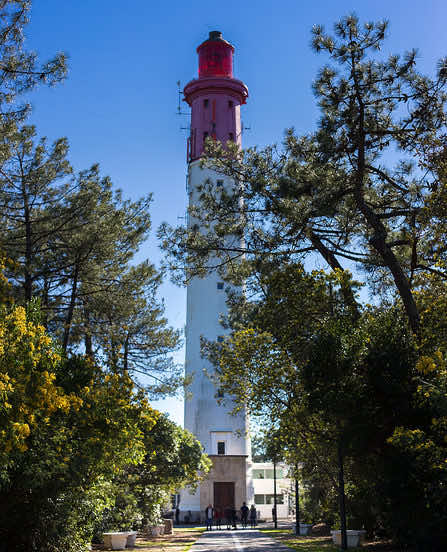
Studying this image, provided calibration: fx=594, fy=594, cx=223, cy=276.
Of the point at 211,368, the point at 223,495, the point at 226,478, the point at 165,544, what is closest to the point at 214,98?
the point at 211,368

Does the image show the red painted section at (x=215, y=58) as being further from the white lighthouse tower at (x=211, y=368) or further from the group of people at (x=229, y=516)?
the group of people at (x=229, y=516)

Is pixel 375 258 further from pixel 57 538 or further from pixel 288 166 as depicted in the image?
pixel 57 538

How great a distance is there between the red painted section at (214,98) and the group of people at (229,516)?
22393mm

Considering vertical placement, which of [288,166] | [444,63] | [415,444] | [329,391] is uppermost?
[444,63]

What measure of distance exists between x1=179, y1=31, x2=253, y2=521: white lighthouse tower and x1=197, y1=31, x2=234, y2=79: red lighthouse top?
0.48 meters

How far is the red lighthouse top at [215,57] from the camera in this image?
42.1m

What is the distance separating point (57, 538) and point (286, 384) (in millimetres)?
6644

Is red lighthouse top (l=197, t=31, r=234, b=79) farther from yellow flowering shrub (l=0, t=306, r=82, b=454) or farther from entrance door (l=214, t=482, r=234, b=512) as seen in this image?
yellow flowering shrub (l=0, t=306, r=82, b=454)

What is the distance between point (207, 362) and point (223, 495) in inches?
322

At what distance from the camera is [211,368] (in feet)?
121

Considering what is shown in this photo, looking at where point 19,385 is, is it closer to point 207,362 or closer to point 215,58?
point 207,362

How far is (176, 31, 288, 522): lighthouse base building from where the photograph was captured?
36250 millimetres

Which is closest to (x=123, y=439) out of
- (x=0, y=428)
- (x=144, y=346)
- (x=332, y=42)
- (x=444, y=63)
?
(x=0, y=428)

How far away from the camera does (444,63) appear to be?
1174cm
